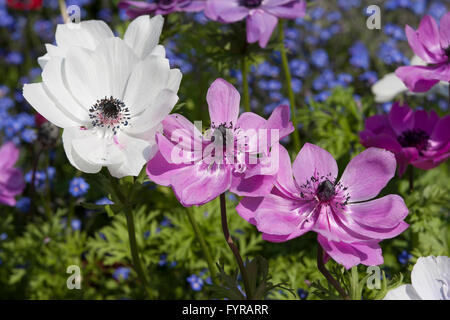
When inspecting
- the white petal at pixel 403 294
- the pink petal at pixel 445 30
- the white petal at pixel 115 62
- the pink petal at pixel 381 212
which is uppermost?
the pink petal at pixel 445 30

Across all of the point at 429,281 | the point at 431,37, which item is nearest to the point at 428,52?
the point at 431,37

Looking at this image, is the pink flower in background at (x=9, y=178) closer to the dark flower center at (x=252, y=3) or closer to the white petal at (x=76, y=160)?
the white petal at (x=76, y=160)

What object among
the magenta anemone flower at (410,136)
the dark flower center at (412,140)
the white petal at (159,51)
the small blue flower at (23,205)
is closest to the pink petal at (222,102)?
the white petal at (159,51)

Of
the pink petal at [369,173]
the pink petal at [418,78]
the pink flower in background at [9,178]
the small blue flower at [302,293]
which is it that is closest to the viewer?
the pink petal at [369,173]

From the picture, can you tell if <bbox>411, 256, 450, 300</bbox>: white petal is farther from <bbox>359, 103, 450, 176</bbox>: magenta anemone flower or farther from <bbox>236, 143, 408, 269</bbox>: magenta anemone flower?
<bbox>359, 103, 450, 176</bbox>: magenta anemone flower

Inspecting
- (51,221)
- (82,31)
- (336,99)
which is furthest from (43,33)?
(82,31)

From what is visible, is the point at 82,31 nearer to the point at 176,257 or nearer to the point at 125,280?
the point at 176,257

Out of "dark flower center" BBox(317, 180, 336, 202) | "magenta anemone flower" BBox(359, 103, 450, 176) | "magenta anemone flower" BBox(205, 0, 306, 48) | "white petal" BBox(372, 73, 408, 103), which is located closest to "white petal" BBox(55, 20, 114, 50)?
"magenta anemone flower" BBox(205, 0, 306, 48)
